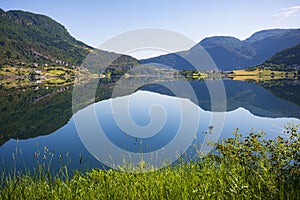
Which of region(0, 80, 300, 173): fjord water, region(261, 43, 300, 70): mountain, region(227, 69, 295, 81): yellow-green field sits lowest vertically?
region(0, 80, 300, 173): fjord water

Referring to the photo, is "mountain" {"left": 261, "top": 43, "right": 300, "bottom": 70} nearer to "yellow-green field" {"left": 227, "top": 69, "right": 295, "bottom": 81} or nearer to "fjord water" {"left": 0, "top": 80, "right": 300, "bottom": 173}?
"yellow-green field" {"left": 227, "top": 69, "right": 295, "bottom": 81}

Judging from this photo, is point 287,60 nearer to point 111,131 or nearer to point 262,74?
point 262,74

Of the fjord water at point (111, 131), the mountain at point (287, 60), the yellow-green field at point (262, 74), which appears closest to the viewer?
the fjord water at point (111, 131)

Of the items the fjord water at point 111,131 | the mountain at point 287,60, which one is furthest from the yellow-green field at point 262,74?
the fjord water at point 111,131

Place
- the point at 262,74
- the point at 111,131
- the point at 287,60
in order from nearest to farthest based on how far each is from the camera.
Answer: the point at 111,131, the point at 262,74, the point at 287,60

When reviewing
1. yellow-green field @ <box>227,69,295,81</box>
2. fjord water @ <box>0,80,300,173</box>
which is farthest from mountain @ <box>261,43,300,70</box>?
fjord water @ <box>0,80,300,173</box>

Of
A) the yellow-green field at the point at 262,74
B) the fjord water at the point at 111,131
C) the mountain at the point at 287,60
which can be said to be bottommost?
the fjord water at the point at 111,131

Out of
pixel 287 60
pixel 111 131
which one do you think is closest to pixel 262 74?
pixel 287 60

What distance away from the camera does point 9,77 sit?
12331 cm

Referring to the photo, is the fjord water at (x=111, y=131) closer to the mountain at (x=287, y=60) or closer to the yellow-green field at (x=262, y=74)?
the yellow-green field at (x=262, y=74)

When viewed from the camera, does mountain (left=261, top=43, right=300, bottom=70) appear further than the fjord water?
Yes

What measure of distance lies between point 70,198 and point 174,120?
17.8 meters

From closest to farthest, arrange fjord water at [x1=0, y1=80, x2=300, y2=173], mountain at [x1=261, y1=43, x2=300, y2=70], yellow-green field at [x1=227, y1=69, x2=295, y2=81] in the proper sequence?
fjord water at [x1=0, y1=80, x2=300, y2=173] → yellow-green field at [x1=227, y1=69, x2=295, y2=81] → mountain at [x1=261, y1=43, x2=300, y2=70]

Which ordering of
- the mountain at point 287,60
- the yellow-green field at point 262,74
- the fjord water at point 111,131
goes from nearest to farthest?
the fjord water at point 111,131 < the yellow-green field at point 262,74 < the mountain at point 287,60
